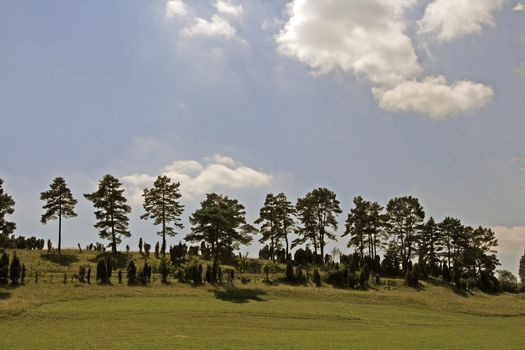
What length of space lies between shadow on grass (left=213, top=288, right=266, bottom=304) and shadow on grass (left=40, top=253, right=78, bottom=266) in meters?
22.3

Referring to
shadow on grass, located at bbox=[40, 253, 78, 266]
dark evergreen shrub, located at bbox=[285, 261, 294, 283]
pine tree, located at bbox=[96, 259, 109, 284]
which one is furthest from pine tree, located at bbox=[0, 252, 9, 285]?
dark evergreen shrub, located at bbox=[285, 261, 294, 283]

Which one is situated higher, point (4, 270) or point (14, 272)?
point (4, 270)

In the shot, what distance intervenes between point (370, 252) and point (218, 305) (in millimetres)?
43596

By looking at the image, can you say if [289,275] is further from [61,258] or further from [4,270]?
[4,270]

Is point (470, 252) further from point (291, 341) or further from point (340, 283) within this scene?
point (291, 341)

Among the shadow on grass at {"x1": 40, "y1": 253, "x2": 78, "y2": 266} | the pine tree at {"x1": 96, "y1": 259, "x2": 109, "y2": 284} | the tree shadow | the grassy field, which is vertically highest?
the shadow on grass at {"x1": 40, "y1": 253, "x2": 78, "y2": 266}

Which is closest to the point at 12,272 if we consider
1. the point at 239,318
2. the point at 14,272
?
the point at 14,272

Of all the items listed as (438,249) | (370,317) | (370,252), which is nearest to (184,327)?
(370,317)

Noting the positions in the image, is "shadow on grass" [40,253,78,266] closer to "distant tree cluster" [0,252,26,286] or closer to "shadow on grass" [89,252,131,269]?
"shadow on grass" [89,252,131,269]

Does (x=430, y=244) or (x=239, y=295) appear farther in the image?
(x=430, y=244)

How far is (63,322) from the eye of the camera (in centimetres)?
3566

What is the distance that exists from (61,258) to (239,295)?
27.1m

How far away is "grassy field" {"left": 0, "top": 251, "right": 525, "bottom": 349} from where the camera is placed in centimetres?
3152

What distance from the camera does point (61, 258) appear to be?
63.8 metres
